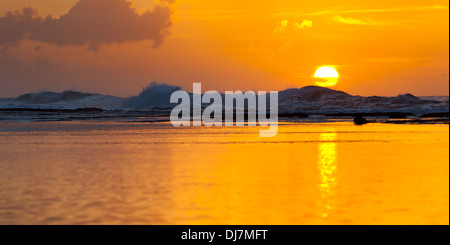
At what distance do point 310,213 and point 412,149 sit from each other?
15413mm

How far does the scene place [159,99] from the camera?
164 m

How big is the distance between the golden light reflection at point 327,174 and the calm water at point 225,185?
0.03 m

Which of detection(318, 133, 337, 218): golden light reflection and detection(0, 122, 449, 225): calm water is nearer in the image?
detection(0, 122, 449, 225): calm water

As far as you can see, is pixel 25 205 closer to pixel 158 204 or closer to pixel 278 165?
pixel 158 204

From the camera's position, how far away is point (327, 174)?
18.6 m

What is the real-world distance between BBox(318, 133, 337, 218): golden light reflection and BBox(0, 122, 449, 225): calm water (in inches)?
1.1

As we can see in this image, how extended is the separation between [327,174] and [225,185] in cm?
371

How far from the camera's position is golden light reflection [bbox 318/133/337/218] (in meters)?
13.6

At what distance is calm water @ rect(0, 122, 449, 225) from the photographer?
492 inches

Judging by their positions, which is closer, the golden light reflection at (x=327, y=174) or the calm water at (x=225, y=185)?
the calm water at (x=225, y=185)

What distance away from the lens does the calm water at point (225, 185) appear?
12.5 metres
